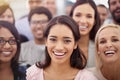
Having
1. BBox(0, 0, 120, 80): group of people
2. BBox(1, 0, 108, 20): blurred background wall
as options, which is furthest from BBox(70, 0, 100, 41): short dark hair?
BBox(1, 0, 108, 20): blurred background wall

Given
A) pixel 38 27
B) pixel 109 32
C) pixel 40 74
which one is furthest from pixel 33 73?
pixel 109 32

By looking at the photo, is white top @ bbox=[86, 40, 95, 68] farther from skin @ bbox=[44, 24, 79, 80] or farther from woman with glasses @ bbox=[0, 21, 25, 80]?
woman with glasses @ bbox=[0, 21, 25, 80]

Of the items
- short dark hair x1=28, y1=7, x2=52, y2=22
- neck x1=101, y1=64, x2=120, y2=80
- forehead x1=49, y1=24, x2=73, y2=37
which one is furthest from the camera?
short dark hair x1=28, y1=7, x2=52, y2=22

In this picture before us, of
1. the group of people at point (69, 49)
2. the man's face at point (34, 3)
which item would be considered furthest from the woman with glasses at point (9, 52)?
the man's face at point (34, 3)

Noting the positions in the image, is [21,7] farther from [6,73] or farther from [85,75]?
[85,75]

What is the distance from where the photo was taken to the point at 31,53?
1.28 metres

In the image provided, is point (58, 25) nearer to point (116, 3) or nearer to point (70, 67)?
point (70, 67)

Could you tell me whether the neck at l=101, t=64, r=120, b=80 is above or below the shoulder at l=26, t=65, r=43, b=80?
below

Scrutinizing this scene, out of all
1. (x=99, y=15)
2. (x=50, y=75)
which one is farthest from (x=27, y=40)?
(x=99, y=15)

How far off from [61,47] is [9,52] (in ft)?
0.75

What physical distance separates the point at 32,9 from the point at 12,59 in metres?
0.30

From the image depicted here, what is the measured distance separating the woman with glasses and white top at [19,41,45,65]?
0.16 feet

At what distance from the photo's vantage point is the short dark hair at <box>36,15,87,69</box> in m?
1.13

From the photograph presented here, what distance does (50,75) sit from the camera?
1.19m
